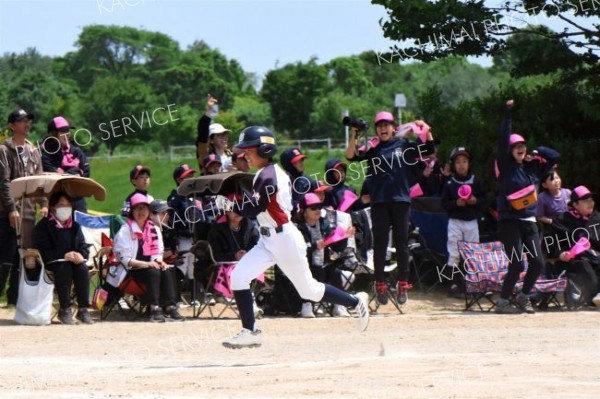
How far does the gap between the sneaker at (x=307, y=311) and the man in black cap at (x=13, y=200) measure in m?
3.27

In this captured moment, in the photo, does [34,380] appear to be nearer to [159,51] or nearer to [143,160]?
[143,160]

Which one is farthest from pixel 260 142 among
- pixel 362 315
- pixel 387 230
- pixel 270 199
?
pixel 387 230

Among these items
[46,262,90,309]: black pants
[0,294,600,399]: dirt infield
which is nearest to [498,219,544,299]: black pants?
[0,294,600,399]: dirt infield

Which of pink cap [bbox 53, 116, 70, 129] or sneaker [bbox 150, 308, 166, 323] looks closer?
sneaker [bbox 150, 308, 166, 323]

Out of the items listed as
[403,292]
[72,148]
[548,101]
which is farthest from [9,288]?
[548,101]

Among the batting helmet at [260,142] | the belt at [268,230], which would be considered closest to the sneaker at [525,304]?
the belt at [268,230]

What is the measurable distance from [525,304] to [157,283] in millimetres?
4492

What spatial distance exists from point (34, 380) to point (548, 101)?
10.8 meters

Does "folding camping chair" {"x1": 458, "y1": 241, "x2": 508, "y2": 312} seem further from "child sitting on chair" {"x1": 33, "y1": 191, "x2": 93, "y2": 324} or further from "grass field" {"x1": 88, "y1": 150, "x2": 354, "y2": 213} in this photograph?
"grass field" {"x1": 88, "y1": 150, "x2": 354, "y2": 213}

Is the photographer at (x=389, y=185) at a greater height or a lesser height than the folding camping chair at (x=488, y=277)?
greater

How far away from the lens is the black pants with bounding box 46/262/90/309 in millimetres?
13523

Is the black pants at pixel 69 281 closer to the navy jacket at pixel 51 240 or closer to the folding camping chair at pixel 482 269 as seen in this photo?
the navy jacket at pixel 51 240

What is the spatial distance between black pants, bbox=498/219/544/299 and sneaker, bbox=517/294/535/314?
348 millimetres

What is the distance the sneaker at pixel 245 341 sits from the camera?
1087cm
